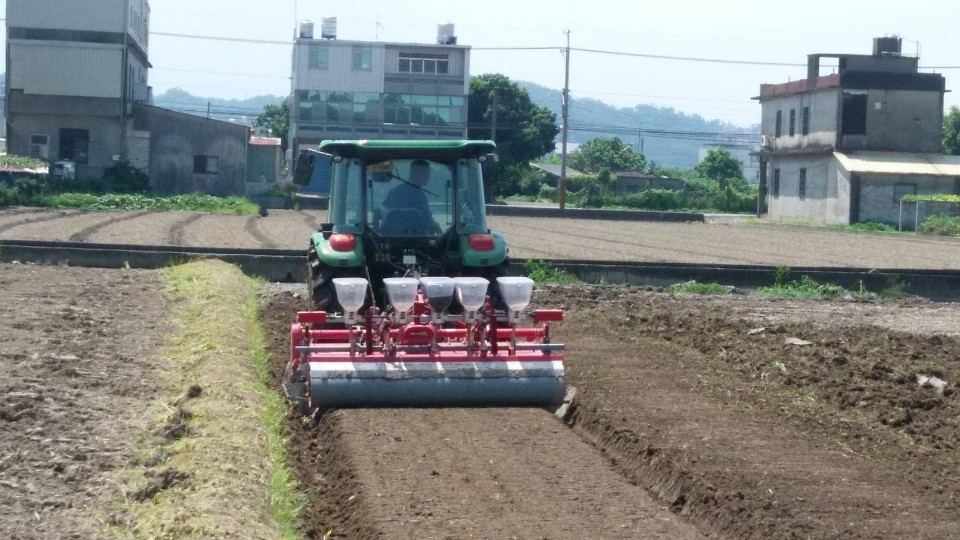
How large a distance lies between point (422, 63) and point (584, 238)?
114 feet

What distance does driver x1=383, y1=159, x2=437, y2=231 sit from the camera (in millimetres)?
11164

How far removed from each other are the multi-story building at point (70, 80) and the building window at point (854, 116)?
93.2 feet

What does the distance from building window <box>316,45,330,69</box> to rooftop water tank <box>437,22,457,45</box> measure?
230 inches

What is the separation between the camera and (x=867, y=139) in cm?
5178

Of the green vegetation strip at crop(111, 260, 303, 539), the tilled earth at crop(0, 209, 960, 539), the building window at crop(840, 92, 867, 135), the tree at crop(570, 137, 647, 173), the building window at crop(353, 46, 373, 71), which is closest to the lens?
the green vegetation strip at crop(111, 260, 303, 539)

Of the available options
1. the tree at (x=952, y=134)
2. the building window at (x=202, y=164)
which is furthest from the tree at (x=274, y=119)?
the tree at (x=952, y=134)

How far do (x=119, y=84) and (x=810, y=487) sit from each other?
148 ft

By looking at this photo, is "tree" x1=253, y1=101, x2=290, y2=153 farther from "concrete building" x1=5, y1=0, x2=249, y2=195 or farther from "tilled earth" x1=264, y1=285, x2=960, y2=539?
"tilled earth" x1=264, y1=285, x2=960, y2=539

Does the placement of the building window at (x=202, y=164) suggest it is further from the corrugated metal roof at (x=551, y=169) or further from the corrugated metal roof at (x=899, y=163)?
the corrugated metal roof at (x=551, y=169)

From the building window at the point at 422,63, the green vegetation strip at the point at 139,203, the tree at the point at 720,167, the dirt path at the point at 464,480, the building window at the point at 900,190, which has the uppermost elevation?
the building window at the point at 422,63

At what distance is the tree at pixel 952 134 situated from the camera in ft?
227

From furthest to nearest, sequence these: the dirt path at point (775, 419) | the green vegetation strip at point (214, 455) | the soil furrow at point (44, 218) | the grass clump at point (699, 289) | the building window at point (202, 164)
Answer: the building window at point (202, 164), the soil furrow at point (44, 218), the grass clump at point (699, 289), the dirt path at point (775, 419), the green vegetation strip at point (214, 455)

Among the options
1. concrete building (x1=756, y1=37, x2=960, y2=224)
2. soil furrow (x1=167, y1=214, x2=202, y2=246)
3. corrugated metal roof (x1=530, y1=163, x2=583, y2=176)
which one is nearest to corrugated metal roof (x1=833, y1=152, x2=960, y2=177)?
concrete building (x1=756, y1=37, x2=960, y2=224)

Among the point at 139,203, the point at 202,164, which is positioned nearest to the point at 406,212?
the point at 139,203
